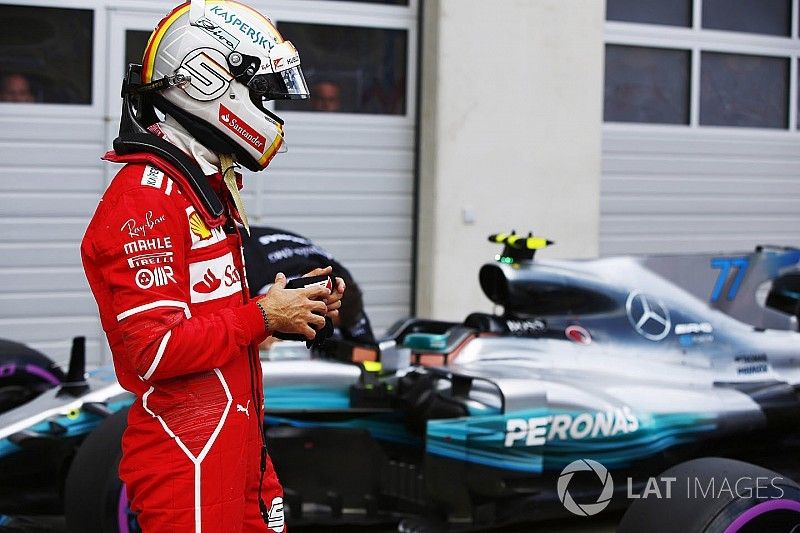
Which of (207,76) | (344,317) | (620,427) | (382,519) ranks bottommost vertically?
(382,519)

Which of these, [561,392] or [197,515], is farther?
[561,392]

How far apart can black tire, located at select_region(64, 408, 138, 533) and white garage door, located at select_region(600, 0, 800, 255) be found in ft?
20.4

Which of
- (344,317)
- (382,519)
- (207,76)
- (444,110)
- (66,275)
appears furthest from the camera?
(444,110)

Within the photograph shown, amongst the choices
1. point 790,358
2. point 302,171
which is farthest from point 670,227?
point 790,358

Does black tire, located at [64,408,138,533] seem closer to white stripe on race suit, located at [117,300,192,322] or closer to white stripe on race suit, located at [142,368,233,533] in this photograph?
white stripe on race suit, located at [142,368,233,533]

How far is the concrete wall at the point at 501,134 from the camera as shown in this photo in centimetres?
891

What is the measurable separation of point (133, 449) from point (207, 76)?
0.90 metres

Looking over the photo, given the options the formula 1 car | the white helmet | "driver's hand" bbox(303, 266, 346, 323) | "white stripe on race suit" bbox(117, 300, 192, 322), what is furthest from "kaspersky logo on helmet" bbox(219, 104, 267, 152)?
the formula 1 car

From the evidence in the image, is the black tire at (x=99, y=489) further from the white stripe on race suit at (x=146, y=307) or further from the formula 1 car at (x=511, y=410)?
the white stripe on race suit at (x=146, y=307)

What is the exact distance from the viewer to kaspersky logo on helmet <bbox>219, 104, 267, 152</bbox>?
3.02 meters

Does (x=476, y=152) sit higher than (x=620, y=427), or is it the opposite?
(x=476, y=152)

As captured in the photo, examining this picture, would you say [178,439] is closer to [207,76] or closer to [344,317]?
[207,76]

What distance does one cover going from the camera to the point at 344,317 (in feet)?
18.1

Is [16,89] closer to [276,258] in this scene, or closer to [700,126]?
[276,258]
